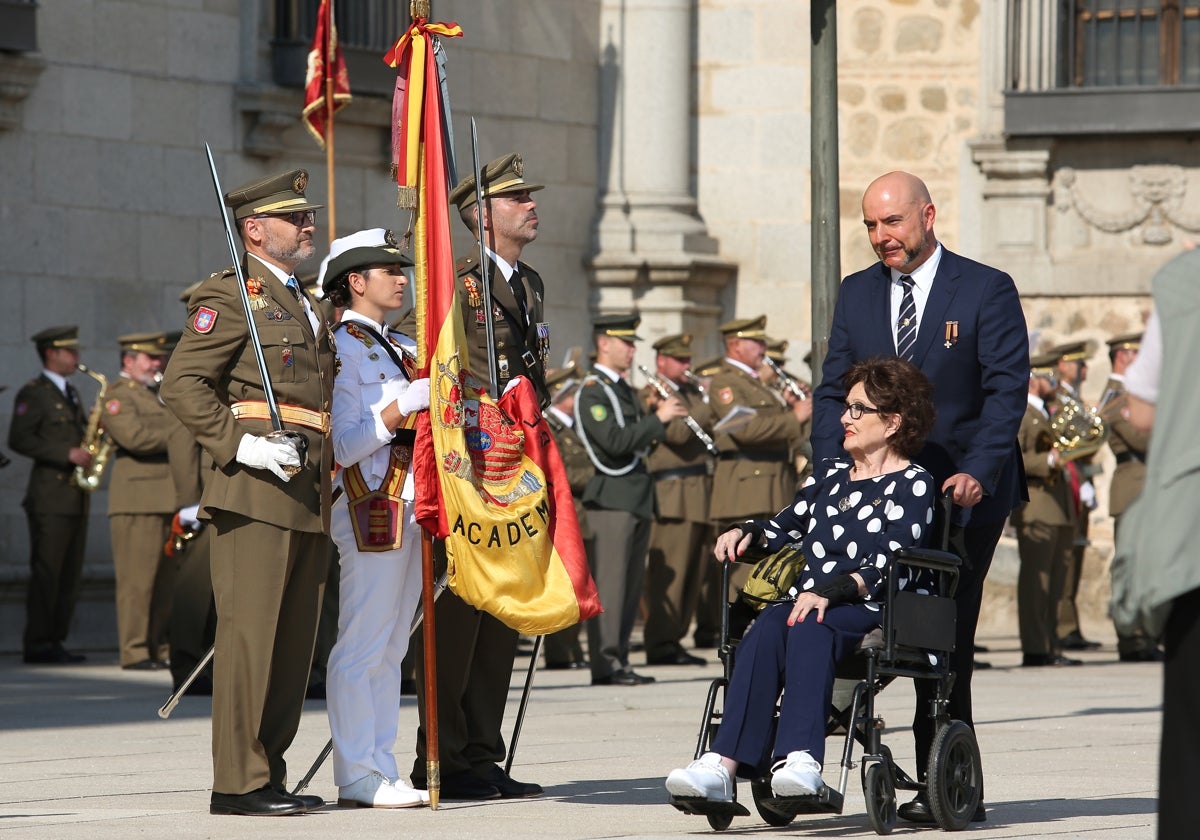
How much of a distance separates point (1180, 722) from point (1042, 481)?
11.4 meters

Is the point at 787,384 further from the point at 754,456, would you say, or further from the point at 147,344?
the point at 147,344

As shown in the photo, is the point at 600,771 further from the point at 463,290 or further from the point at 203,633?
the point at 203,633

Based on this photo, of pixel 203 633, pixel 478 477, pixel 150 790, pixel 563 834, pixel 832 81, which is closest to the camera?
pixel 563 834

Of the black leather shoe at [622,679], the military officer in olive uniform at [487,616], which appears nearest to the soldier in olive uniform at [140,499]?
the black leather shoe at [622,679]

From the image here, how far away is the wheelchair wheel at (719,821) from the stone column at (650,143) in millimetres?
12278

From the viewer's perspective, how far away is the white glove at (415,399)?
7605mm

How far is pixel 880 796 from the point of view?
6.85m

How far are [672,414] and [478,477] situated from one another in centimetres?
701

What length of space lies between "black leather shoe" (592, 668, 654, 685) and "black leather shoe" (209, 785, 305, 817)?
6.13 metres

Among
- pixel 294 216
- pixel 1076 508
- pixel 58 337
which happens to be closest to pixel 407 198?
pixel 294 216

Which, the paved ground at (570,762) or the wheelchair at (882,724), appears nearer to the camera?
the wheelchair at (882,724)

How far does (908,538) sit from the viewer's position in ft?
23.3

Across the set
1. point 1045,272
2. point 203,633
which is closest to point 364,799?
point 203,633

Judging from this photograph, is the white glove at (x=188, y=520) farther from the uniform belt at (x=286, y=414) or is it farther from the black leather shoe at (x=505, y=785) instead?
the uniform belt at (x=286, y=414)
